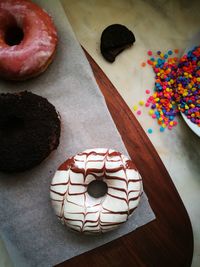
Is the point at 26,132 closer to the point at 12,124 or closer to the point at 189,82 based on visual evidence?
the point at 12,124

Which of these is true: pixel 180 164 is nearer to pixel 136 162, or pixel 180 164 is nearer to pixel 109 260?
pixel 136 162

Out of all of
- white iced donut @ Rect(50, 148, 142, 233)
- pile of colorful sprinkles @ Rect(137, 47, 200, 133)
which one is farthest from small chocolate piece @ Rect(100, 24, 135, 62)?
white iced donut @ Rect(50, 148, 142, 233)

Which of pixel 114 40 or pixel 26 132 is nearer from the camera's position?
pixel 26 132

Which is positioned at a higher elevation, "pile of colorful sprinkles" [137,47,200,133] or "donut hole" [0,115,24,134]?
"pile of colorful sprinkles" [137,47,200,133]

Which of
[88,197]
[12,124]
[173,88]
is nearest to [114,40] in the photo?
[173,88]

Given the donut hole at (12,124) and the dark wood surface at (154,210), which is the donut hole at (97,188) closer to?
the dark wood surface at (154,210)

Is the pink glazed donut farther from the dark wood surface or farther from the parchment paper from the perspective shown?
the dark wood surface
